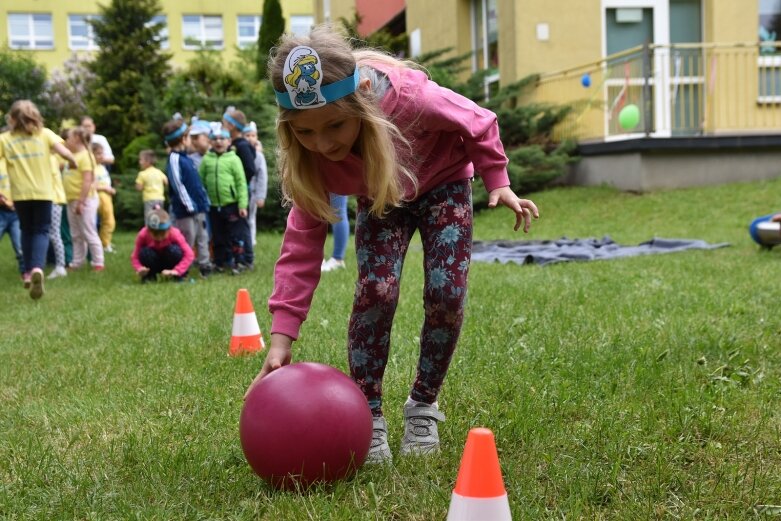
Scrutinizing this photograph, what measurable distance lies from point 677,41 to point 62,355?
51.3ft

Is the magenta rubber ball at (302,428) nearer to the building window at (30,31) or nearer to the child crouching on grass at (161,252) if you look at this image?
the child crouching on grass at (161,252)

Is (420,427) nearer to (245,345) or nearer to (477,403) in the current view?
(477,403)

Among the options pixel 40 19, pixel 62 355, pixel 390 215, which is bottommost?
pixel 62 355

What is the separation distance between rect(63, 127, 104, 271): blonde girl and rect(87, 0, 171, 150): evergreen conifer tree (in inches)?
602

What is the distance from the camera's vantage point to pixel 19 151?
27.8 ft

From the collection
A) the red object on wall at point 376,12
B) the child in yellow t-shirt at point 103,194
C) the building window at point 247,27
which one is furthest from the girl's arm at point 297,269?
the building window at point 247,27

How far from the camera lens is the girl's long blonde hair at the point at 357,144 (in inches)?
107

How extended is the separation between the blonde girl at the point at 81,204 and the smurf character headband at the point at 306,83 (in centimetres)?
872

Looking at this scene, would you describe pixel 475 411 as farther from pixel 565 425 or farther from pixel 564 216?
pixel 564 216

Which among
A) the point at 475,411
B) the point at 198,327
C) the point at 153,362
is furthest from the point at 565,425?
the point at 198,327

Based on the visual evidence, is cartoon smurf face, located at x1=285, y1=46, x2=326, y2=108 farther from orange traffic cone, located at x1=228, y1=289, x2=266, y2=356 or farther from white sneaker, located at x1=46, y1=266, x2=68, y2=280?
white sneaker, located at x1=46, y1=266, x2=68, y2=280

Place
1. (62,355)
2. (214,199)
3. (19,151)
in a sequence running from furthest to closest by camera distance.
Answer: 1. (214,199)
2. (19,151)
3. (62,355)

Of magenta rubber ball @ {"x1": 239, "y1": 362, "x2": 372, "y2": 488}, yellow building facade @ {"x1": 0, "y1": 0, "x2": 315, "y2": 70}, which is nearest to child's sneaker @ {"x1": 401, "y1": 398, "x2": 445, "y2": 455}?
magenta rubber ball @ {"x1": 239, "y1": 362, "x2": 372, "y2": 488}

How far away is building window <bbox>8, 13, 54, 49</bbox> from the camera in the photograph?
155 ft
